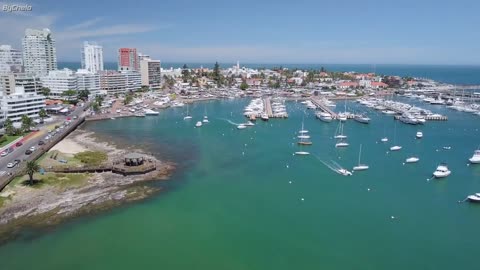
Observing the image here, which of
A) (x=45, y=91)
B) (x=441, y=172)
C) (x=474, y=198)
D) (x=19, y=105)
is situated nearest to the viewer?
(x=474, y=198)

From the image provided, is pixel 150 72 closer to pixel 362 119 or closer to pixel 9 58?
pixel 9 58

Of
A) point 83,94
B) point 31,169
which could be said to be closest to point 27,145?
point 31,169

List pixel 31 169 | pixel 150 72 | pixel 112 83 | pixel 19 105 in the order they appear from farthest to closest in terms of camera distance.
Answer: pixel 150 72 → pixel 112 83 → pixel 19 105 → pixel 31 169

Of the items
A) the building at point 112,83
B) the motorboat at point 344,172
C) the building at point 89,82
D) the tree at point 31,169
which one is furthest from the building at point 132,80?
the motorboat at point 344,172

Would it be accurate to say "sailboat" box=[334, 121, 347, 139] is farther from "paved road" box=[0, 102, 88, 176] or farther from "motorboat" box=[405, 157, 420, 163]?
"paved road" box=[0, 102, 88, 176]

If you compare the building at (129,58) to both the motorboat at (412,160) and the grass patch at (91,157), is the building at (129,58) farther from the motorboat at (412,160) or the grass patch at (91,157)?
the motorboat at (412,160)

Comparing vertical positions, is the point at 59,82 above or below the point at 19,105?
above

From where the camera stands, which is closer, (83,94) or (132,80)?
(83,94)

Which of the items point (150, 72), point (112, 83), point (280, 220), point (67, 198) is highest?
point (150, 72)
